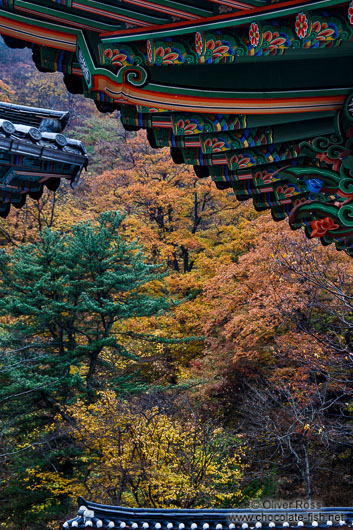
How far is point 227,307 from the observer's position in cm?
1527

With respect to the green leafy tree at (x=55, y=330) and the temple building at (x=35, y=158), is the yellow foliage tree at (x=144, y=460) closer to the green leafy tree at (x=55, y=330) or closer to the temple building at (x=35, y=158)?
the green leafy tree at (x=55, y=330)

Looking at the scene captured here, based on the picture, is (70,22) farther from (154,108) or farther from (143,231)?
(143,231)

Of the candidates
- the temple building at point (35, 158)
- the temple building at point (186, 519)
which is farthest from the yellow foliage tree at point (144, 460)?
the temple building at point (35, 158)

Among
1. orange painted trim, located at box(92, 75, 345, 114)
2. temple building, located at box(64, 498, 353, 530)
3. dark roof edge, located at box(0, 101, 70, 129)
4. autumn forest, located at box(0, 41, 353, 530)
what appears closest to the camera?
orange painted trim, located at box(92, 75, 345, 114)

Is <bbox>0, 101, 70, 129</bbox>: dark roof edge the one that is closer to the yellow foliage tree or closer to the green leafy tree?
the yellow foliage tree

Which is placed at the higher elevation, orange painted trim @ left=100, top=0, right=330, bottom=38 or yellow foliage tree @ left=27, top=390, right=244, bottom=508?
orange painted trim @ left=100, top=0, right=330, bottom=38

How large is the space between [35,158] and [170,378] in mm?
15181

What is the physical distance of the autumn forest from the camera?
12.1 metres

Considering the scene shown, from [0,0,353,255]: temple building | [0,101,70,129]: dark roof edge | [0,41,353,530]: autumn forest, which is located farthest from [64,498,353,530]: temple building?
[0,41,353,530]: autumn forest

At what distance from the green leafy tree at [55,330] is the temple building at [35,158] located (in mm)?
10472

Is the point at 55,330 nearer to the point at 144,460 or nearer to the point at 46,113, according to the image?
the point at 144,460

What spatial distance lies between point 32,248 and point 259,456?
350 inches

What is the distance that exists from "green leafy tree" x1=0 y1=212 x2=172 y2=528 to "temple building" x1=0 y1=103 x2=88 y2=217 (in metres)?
10.5

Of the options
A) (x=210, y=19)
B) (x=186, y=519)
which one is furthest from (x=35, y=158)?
(x=186, y=519)
